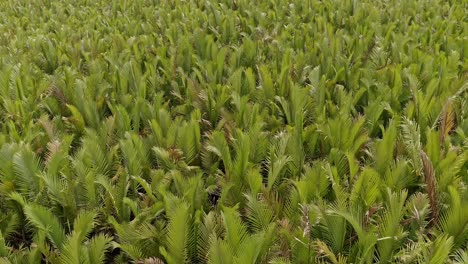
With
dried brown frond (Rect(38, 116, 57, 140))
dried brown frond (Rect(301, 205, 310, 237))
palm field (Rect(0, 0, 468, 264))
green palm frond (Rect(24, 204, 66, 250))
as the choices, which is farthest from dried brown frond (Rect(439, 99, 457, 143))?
dried brown frond (Rect(38, 116, 57, 140))

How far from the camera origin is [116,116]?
2.65 m

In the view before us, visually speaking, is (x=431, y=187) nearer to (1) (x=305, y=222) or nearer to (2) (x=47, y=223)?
(1) (x=305, y=222)

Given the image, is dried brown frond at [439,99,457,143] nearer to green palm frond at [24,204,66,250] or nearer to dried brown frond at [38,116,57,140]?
green palm frond at [24,204,66,250]

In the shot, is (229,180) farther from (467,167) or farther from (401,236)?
(467,167)

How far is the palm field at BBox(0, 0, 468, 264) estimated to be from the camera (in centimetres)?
183

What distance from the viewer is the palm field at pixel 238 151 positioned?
183cm

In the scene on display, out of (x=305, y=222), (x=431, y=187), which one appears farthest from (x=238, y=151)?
(x=431, y=187)

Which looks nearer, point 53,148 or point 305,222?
point 305,222

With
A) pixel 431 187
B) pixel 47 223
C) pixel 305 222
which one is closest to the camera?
pixel 305 222

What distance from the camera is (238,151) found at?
2.22 metres

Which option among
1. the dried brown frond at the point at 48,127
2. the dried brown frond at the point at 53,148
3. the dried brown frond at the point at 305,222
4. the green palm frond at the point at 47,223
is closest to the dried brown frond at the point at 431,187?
the dried brown frond at the point at 305,222

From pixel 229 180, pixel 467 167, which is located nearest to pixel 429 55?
pixel 467 167

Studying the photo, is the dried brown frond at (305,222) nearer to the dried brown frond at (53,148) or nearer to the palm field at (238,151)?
the palm field at (238,151)

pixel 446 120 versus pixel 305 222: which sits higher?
pixel 305 222
